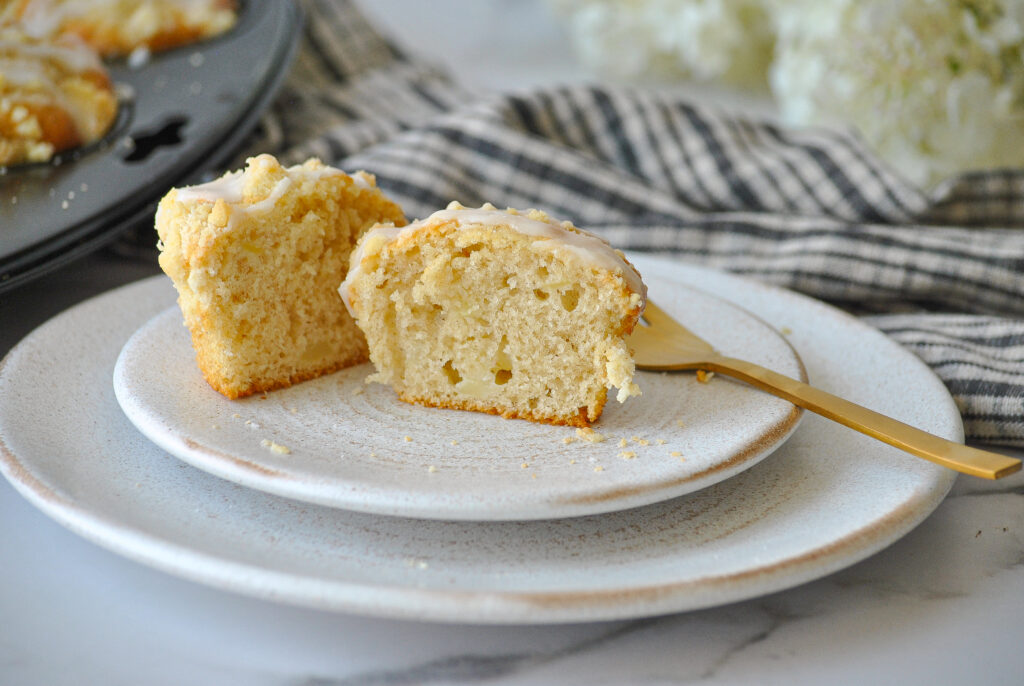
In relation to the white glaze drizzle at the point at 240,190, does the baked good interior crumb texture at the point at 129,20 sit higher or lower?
higher

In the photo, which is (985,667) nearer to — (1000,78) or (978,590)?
(978,590)

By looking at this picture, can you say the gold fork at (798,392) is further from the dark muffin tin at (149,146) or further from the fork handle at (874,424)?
the dark muffin tin at (149,146)

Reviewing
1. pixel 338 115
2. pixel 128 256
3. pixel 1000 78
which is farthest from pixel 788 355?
pixel 338 115

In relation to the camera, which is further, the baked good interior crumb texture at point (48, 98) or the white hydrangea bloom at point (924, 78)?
the white hydrangea bloom at point (924, 78)

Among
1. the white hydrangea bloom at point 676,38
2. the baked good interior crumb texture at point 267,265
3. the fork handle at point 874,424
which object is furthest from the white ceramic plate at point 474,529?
the white hydrangea bloom at point 676,38

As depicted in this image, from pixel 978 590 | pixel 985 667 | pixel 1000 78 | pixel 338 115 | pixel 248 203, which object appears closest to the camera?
pixel 985 667

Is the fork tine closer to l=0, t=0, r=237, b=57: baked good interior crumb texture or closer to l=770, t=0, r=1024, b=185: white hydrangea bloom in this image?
l=770, t=0, r=1024, b=185: white hydrangea bloom
